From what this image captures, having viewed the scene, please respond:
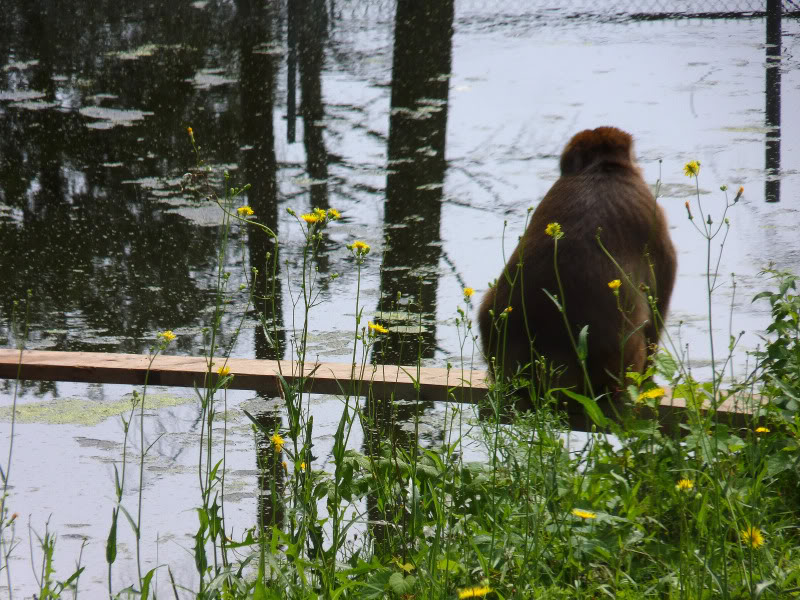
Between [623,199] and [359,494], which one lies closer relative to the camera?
[359,494]

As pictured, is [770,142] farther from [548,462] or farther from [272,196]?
[548,462]

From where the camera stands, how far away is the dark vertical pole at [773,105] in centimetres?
612

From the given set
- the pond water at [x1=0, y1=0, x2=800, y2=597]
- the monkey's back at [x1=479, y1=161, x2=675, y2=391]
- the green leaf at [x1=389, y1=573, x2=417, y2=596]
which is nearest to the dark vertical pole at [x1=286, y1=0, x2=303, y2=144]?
the pond water at [x1=0, y1=0, x2=800, y2=597]

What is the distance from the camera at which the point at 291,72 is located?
8820mm

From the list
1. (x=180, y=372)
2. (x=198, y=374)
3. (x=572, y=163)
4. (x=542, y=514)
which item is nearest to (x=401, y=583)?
(x=542, y=514)

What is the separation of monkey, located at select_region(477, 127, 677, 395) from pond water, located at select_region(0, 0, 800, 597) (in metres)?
0.38

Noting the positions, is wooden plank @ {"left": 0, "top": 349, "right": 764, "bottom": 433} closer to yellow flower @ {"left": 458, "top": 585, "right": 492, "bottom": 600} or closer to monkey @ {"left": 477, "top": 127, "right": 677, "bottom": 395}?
monkey @ {"left": 477, "top": 127, "right": 677, "bottom": 395}

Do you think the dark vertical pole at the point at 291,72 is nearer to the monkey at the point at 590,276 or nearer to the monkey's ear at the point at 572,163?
the monkey's ear at the point at 572,163

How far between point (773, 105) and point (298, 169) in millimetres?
3750

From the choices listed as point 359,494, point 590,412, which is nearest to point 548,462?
point 590,412

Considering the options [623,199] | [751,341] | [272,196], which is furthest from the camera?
[272,196]

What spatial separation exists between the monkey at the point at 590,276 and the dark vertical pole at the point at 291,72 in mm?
4383

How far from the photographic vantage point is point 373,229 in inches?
232

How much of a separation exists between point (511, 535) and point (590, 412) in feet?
1.29
